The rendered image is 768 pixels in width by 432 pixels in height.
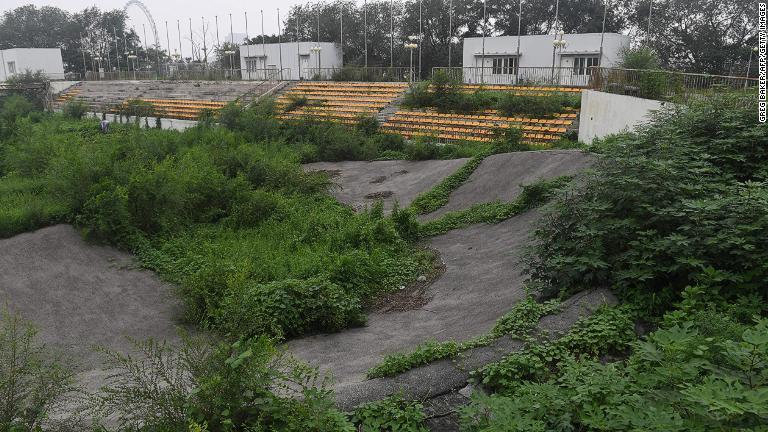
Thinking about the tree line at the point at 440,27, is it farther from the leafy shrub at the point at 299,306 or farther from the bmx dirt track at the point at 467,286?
the leafy shrub at the point at 299,306

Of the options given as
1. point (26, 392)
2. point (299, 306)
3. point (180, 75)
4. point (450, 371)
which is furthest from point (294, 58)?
point (26, 392)

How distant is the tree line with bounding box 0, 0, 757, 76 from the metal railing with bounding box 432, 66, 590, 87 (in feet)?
13.9

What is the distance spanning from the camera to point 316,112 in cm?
2667

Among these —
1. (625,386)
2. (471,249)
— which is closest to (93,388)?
(625,386)

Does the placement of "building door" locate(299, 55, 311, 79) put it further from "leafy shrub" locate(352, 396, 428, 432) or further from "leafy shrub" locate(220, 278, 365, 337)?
"leafy shrub" locate(352, 396, 428, 432)

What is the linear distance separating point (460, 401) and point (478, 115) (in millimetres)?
21202

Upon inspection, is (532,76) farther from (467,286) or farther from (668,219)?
(668,219)

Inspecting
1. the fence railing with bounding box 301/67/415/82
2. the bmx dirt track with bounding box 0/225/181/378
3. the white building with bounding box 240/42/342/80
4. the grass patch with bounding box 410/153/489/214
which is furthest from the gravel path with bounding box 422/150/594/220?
the white building with bounding box 240/42/342/80

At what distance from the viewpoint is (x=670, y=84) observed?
46.7 feet

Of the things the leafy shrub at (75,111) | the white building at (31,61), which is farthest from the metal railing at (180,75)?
the leafy shrub at (75,111)

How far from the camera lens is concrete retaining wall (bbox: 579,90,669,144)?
14375mm

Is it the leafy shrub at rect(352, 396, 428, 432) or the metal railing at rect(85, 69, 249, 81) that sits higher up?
the metal railing at rect(85, 69, 249, 81)

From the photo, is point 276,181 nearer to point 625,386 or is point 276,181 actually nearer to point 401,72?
point 625,386

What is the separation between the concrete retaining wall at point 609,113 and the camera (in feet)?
47.2
